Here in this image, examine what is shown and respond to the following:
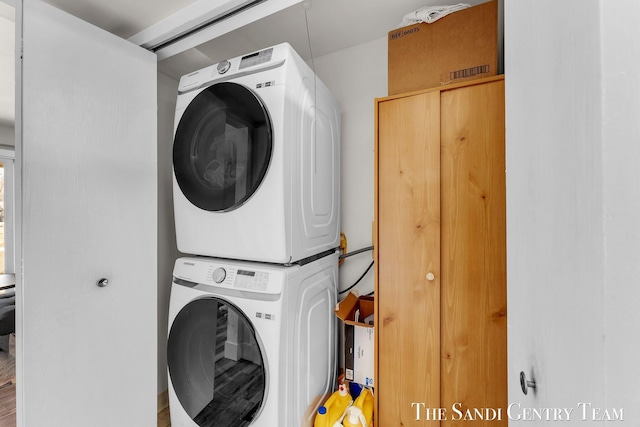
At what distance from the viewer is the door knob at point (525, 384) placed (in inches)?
15.7

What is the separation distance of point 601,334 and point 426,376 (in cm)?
124

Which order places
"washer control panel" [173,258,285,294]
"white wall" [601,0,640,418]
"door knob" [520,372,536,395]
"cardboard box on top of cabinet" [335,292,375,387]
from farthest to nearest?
"cardboard box on top of cabinet" [335,292,375,387], "washer control panel" [173,258,285,294], "door knob" [520,372,536,395], "white wall" [601,0,640,418]

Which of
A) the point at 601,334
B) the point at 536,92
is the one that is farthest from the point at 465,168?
the point at 601,334

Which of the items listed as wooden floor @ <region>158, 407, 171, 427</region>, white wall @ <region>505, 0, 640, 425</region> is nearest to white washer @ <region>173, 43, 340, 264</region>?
white wall @ <region>505, 0, 640, 425</region>

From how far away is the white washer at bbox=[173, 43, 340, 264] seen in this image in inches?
46.9

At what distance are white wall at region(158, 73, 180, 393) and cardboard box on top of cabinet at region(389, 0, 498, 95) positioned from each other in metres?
1.61

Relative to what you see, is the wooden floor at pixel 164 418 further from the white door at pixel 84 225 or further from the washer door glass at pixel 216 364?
the washer door glass at pixel 216 364

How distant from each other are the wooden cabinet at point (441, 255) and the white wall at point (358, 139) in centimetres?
52

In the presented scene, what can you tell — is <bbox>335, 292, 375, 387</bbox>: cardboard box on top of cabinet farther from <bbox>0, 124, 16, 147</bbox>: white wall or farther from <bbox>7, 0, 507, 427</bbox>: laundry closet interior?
<bbox>0, 124, 16, 147</bbox>: white wall

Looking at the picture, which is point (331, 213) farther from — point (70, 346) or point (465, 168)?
point (70, 346)

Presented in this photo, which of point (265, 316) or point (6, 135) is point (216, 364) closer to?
point (265, 316)

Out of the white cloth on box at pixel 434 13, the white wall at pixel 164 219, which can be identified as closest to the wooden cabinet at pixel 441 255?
the white cloth on box at pixel 434 13

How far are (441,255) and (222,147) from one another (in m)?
1.17

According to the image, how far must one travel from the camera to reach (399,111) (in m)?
1.31
